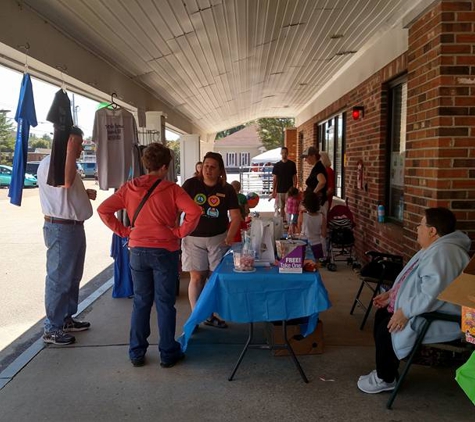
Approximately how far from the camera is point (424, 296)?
2.97 metres

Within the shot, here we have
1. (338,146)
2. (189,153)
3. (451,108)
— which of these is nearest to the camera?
(451,108)

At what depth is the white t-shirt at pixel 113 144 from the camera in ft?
18.0

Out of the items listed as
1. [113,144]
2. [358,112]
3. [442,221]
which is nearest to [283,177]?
[358,112]

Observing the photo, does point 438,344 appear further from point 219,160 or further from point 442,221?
point 219,160

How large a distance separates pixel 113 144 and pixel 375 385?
3.80 m

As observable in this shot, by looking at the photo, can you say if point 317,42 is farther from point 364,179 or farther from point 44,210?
point 44,210

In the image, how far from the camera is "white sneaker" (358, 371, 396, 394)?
3.27 metres

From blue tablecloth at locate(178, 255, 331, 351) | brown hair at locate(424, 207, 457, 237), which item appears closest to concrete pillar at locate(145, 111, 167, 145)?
blue tablecloth at locate(178, 255, 331, 351)

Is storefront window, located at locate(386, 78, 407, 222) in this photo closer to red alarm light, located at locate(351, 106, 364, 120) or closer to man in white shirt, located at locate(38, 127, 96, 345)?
red alarm light, located at locate(351, 106, 364, 120)

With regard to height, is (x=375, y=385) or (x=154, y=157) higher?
(x=154, y=157)

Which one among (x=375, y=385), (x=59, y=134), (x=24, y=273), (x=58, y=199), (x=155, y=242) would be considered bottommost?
(x=24, y=273)

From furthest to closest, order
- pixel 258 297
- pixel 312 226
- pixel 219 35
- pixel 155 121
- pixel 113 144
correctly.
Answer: pixel 155 121 < pixel 312 226 < pixel 219 35 < pixel 113 144 < pixel 258 297

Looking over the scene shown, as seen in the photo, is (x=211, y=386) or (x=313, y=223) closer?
(x=211, y=386)

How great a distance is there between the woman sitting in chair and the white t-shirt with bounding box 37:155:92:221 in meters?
2.64
